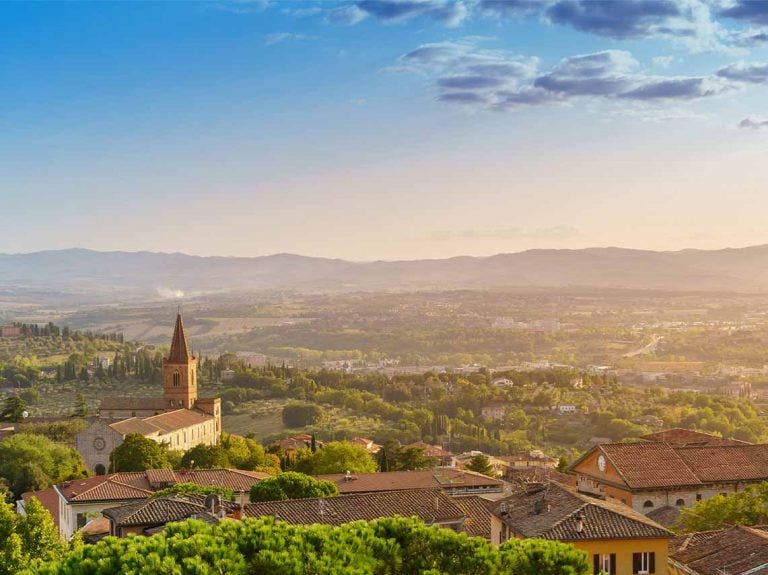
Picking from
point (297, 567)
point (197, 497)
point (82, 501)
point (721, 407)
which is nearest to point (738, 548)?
point (297, 567)

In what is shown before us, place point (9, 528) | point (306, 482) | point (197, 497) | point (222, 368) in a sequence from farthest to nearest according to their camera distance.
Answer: point (222, 368) < point (306, 482) < point (197, 497) < point (9, 528)

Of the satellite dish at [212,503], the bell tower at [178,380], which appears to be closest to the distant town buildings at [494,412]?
the bell tower at [178,380]

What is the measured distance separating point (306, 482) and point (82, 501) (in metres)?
11.1

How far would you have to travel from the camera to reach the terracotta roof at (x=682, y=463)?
39688mm

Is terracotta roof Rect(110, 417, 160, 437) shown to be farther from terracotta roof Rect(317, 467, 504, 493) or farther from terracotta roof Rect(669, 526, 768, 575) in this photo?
terracotta roof Rect(669, 526, 768, 575)

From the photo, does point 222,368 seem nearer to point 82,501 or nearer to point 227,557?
point 82,501

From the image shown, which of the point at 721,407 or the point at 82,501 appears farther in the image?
the point at 721,407

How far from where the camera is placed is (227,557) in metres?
19.4

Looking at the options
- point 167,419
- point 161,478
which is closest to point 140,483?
point 161,478

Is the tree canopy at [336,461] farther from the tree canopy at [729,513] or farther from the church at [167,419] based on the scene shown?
the tree canopy at [729,513]

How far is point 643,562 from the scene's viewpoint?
2594cm


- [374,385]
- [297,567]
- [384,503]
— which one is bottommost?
[374,385]

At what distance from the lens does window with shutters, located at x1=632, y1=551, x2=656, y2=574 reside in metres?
25.9

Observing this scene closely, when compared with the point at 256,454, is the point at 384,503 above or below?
above
